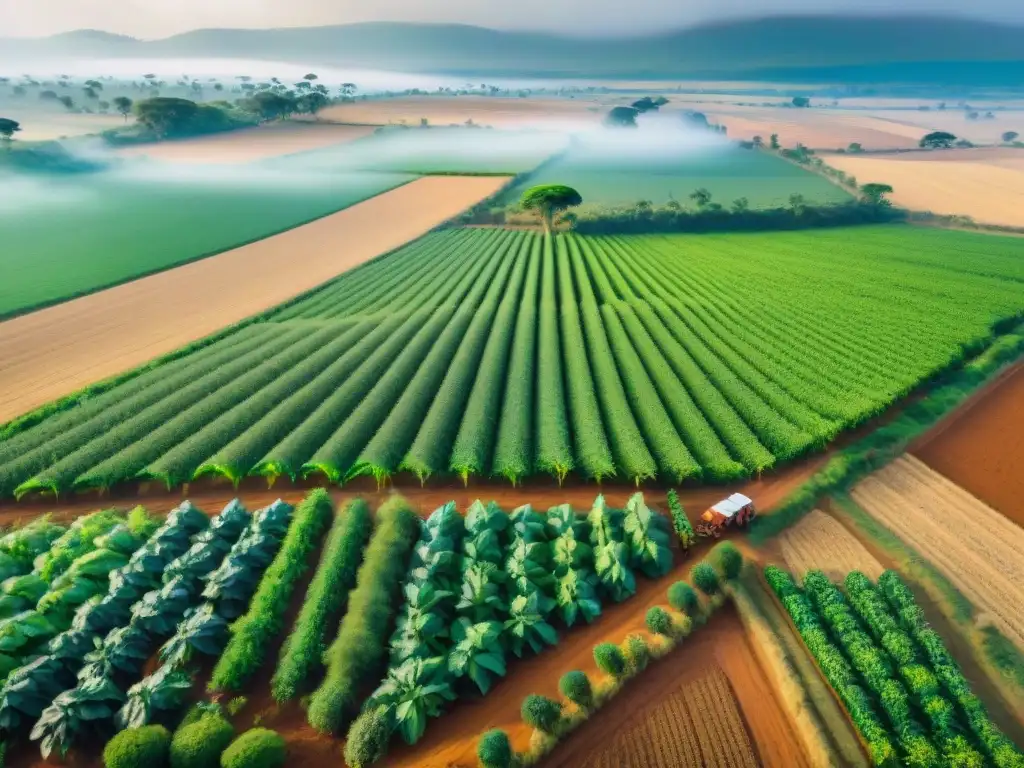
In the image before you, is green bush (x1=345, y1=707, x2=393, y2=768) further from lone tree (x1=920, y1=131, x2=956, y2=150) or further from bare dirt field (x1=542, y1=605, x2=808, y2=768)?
lone tree (x1=920, y1=131, x2=956, y2=150)

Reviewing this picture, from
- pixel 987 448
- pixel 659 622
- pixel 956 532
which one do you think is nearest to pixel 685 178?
pixel 987 448

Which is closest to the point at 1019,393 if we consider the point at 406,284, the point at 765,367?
the point at 765,367

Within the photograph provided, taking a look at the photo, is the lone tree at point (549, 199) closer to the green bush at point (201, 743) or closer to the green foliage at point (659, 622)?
the green foliage at point (659, 622)

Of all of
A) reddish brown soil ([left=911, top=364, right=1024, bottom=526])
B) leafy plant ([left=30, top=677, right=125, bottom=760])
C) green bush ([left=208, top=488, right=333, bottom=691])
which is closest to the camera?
leafy plant ([left=30, top=677, right=125, bottom=760])

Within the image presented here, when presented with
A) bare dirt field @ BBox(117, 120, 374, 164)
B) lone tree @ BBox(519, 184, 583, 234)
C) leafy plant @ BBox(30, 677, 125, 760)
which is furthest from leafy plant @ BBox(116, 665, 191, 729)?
bare dirt field @ BBox(117, 120, 374, 164)

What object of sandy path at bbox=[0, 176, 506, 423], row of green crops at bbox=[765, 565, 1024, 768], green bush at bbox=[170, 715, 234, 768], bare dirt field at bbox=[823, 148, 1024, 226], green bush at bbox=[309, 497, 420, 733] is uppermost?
row of green crops at bbox=[765, 565, 1024, 768]

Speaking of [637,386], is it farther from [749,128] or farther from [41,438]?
[749,128]

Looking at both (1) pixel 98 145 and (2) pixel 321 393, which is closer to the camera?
(2) pixel 321 393
